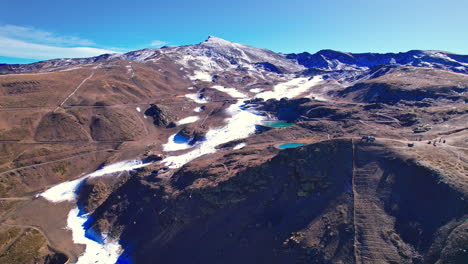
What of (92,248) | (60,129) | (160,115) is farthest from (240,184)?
(60,129)

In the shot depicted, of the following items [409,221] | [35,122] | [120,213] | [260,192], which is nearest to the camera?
[409,221]

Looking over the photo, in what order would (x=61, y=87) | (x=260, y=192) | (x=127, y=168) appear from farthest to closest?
(x=61, y=87)
(x=127, y=168)
(x=260, y=192)

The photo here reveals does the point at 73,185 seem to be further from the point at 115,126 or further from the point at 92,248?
the point at 115,126

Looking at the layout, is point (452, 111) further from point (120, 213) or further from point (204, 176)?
point (120, 213)

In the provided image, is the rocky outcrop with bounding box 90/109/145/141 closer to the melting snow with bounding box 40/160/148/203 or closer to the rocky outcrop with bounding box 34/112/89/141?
the rocky outcrop with bounding box 34/112/89/141

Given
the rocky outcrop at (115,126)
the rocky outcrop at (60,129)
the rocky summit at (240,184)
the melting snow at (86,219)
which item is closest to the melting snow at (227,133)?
the rocky summit at (240,184)

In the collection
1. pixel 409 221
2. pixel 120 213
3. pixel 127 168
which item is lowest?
pixel 120 213

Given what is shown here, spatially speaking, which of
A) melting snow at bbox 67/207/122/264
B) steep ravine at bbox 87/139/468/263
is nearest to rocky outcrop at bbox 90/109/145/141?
steep ravine at bbox 87/139/468/263

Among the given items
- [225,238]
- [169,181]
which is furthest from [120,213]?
[225,238]
